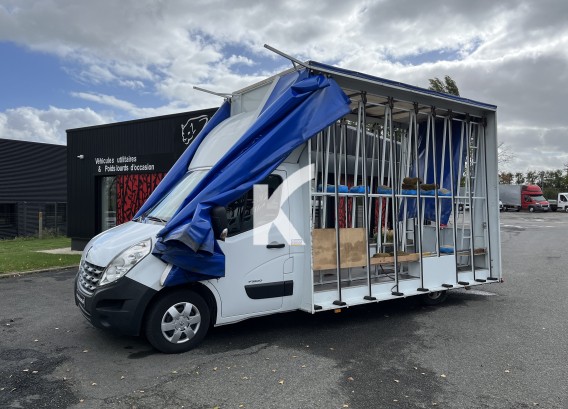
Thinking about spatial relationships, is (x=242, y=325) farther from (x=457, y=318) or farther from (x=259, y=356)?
(x=457, y=318)

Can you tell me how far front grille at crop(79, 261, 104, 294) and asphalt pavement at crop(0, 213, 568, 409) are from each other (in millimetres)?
742

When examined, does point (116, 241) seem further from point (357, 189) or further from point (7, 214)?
point (7, 214)

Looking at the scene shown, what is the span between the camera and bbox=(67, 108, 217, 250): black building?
1334 cm

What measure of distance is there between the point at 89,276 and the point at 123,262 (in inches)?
21.7

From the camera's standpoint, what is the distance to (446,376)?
15.2ft

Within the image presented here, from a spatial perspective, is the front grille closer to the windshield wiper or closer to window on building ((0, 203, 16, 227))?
the windshield wiper

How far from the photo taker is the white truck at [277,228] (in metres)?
4.95

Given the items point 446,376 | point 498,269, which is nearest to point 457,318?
point 498,269

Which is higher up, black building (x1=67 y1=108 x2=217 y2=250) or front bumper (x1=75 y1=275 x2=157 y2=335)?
black building (x1=67 y1=108 x2=217 y2=250)

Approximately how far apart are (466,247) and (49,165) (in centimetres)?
2941

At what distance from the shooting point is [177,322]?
511cm

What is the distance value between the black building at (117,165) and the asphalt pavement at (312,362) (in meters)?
6.63

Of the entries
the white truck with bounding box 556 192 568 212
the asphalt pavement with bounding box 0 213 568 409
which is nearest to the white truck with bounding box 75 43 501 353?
the asphalt pavement with bounding box 0 213 568 409

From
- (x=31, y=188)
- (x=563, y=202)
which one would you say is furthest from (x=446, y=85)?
(x=563, y=202)
